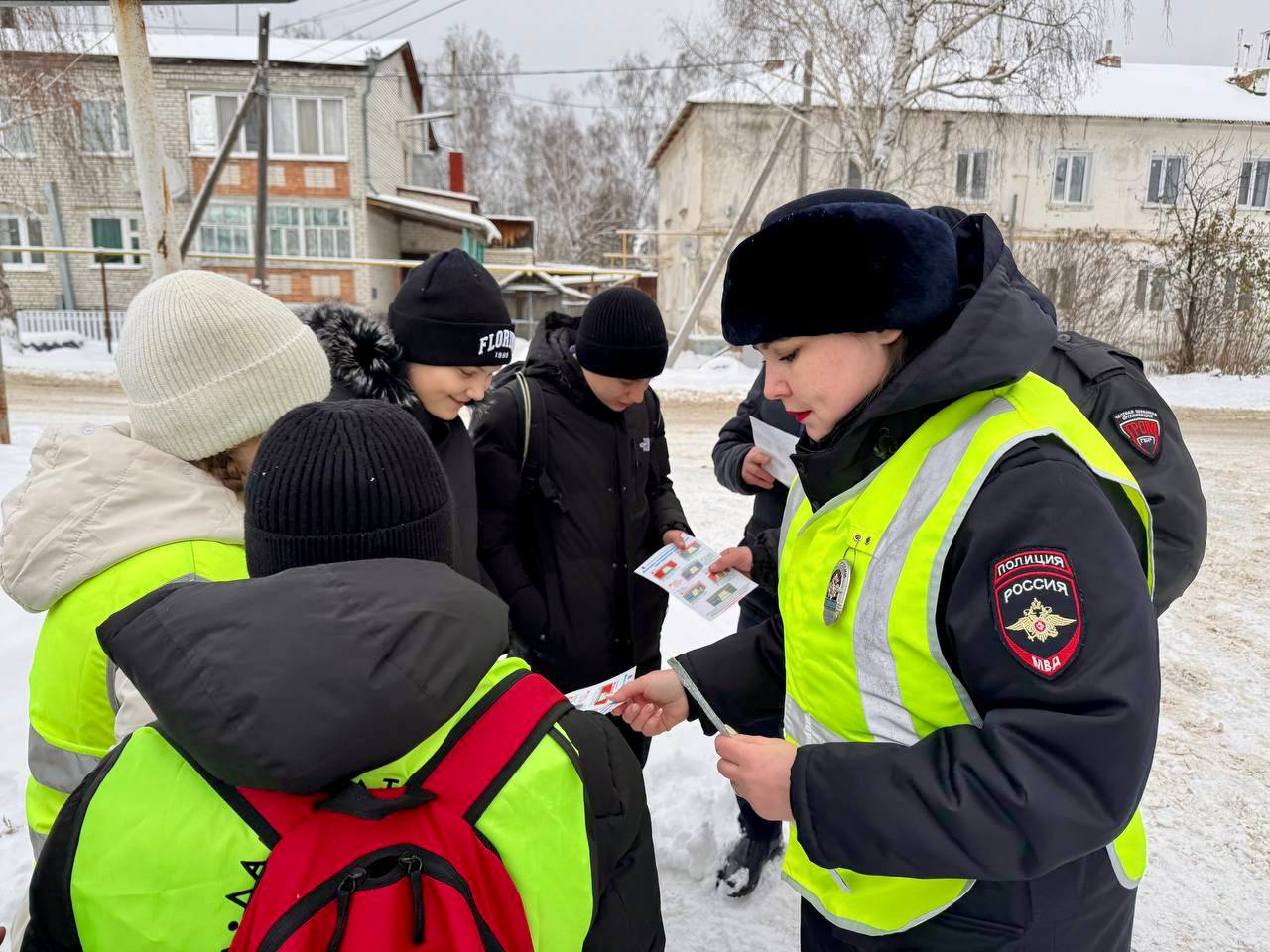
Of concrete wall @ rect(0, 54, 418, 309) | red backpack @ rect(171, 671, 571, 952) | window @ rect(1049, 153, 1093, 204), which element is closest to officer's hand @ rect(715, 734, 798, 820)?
red backpack @ rect(171, 671, 571, 952)

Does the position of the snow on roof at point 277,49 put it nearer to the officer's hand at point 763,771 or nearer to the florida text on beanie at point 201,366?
the florida text on beanie at point 201,366

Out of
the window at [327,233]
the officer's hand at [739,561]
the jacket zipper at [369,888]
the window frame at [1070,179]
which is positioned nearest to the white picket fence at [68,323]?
the window at [327,233]

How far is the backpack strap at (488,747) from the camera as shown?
2.86ft

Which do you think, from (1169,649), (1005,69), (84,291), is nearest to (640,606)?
(1169,649)

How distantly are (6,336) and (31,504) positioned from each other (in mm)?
20532

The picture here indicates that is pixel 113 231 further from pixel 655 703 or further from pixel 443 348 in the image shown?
pixel 655 703

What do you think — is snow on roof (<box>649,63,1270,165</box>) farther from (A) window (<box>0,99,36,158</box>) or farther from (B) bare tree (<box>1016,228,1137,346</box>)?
(A) window (<box>0,99,36,158</box>)

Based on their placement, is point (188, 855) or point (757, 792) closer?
point (188, 855)

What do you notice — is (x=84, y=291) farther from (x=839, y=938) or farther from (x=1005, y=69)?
(x=839, y=938)

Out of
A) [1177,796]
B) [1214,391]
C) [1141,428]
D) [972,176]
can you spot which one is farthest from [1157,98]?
[1141,428]

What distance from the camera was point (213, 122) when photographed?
2339 cm

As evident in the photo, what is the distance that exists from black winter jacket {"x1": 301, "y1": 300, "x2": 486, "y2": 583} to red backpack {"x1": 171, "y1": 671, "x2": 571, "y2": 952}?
1.39m

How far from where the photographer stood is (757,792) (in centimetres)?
124

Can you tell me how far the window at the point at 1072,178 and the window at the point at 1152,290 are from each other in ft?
15.9
